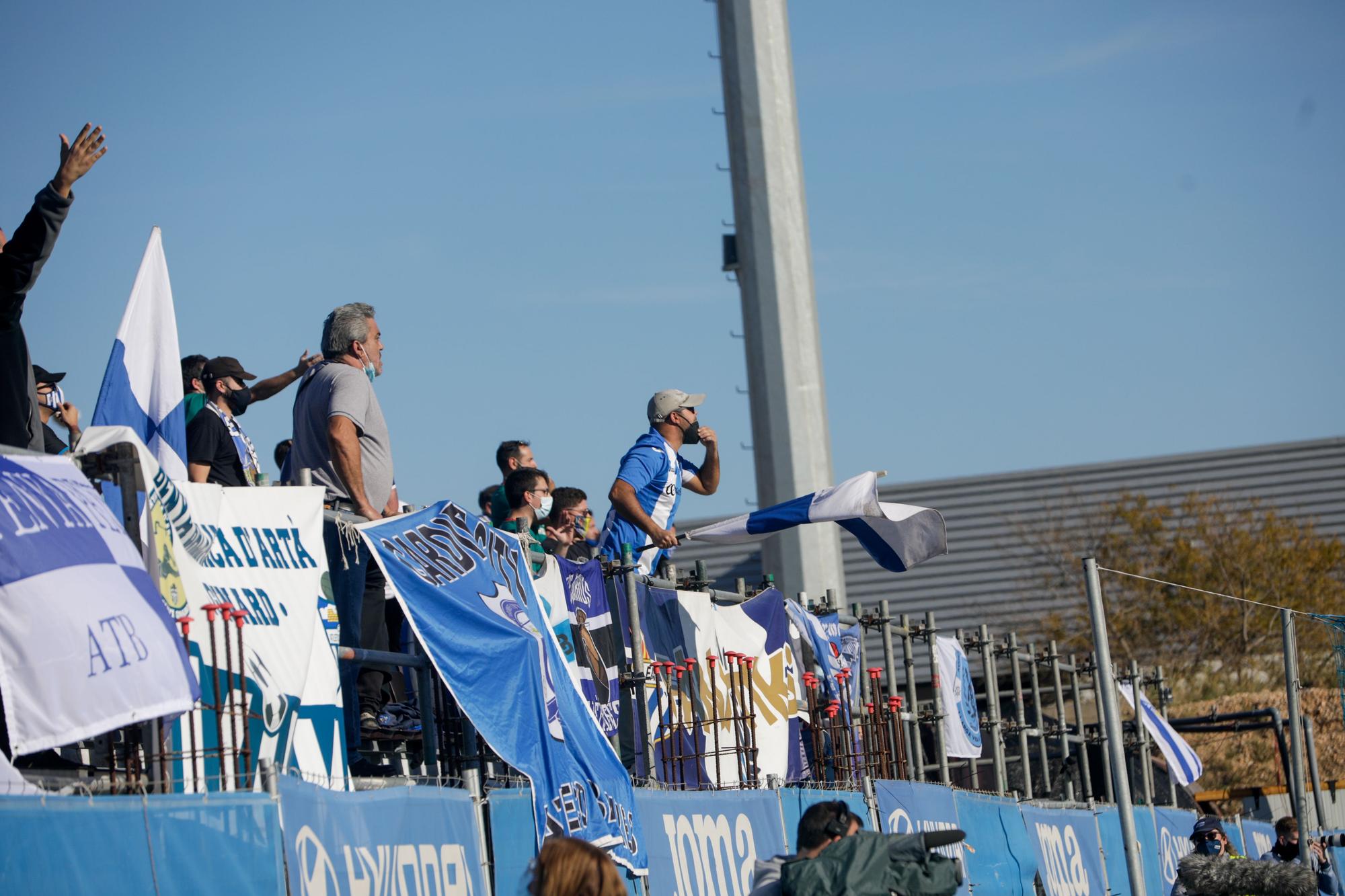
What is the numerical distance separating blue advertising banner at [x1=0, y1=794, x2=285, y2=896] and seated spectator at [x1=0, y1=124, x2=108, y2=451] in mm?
1891

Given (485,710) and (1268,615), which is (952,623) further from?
(485,710)

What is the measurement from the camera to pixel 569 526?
9.57 meters

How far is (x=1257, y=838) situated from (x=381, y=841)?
1661 centimetres

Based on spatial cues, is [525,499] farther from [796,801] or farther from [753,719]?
[796,801]

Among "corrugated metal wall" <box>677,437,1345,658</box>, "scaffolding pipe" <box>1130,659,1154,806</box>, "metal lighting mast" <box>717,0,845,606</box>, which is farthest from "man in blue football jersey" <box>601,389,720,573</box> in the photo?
"corrugated metal wall" <box>677,437,1345,658</box>

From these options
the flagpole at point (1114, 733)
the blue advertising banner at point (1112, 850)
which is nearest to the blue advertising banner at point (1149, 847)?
the blue advertising banner at point (1112, 850)

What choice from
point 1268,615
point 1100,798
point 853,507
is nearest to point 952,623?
point 1268,615

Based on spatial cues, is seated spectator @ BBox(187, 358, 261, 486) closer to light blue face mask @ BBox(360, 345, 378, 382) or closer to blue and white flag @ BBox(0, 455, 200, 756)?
light blue face mask @ BBox(360, 345, 378, 382)

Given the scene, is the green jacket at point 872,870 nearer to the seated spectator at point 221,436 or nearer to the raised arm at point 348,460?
the raised arm at point 348,460

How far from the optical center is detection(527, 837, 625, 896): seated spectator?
4.66m

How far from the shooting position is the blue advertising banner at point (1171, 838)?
16891 millimetres

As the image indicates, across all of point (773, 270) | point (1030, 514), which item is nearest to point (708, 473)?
point (773, 270)

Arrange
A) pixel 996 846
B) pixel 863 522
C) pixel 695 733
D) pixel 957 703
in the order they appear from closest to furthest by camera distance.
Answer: pixel 695 733 < pixel 863 522 < pixel 996 846 < pixel 957 703

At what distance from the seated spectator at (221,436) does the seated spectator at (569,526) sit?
1715 mm
